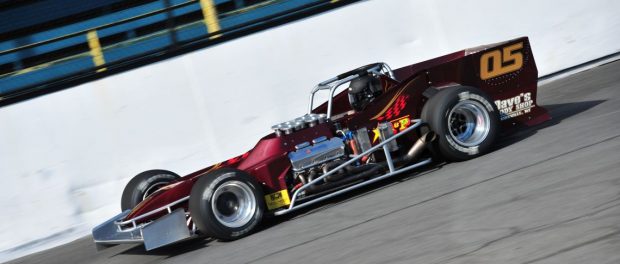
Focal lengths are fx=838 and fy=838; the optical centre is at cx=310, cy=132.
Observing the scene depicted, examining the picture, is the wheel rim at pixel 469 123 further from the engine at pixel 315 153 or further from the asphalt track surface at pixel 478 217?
the engine at pixel 315 153

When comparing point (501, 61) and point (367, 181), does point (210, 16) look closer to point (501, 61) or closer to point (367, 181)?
point (501, 61)

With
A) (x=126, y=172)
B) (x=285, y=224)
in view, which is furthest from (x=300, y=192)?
(x=126, y=172)

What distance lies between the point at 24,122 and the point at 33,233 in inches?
45.9

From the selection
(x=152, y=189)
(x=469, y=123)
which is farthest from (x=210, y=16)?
(x=469, y=123)

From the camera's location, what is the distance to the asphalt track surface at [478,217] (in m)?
4.46

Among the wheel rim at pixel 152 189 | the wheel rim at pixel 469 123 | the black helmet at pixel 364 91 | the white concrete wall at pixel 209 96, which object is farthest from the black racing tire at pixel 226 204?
the white concrete wall at pixel 209 96

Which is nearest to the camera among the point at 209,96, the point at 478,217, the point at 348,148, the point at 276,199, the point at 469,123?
the point at 478,217

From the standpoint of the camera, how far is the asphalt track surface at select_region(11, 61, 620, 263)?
14.6ft

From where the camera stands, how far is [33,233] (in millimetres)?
8492

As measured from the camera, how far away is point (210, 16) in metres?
9.78

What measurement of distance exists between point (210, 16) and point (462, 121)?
12.2 feet

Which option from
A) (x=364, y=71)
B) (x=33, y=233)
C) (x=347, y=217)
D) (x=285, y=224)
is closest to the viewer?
(x=347, y=217)

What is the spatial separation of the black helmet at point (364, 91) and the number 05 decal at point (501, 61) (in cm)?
98

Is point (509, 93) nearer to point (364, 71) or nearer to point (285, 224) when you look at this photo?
point (364, 71)
